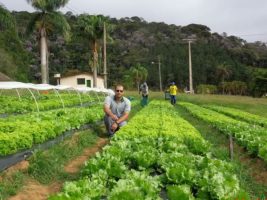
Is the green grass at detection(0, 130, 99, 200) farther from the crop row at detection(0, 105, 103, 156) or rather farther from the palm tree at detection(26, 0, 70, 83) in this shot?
the palm tree at detection(26, 0, 70, 83)

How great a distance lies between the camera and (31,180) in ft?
24.2

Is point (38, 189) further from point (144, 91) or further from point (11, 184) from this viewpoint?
point (144, 91)

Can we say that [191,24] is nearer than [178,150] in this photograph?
No

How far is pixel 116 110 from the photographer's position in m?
11.9

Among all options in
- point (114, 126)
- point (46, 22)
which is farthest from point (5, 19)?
point (114, 126)

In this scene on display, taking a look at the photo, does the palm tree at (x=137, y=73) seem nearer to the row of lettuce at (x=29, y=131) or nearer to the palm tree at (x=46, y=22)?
the palm tree at (x=46, y=22)

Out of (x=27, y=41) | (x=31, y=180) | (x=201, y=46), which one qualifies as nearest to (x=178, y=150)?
(x=31, y=180)

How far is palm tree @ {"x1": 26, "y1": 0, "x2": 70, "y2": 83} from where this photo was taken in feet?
120

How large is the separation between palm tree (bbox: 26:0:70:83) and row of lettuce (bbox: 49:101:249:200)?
29.0 m

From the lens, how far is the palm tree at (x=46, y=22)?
120 ft

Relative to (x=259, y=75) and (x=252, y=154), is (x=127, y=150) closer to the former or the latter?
(x=252, y=154)

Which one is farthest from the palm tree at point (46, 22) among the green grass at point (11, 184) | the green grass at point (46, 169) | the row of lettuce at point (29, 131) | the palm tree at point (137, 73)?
the palm tree at point (137, 73)

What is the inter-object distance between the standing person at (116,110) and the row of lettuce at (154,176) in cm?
251

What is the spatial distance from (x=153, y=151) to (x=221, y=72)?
7611 centimetres
